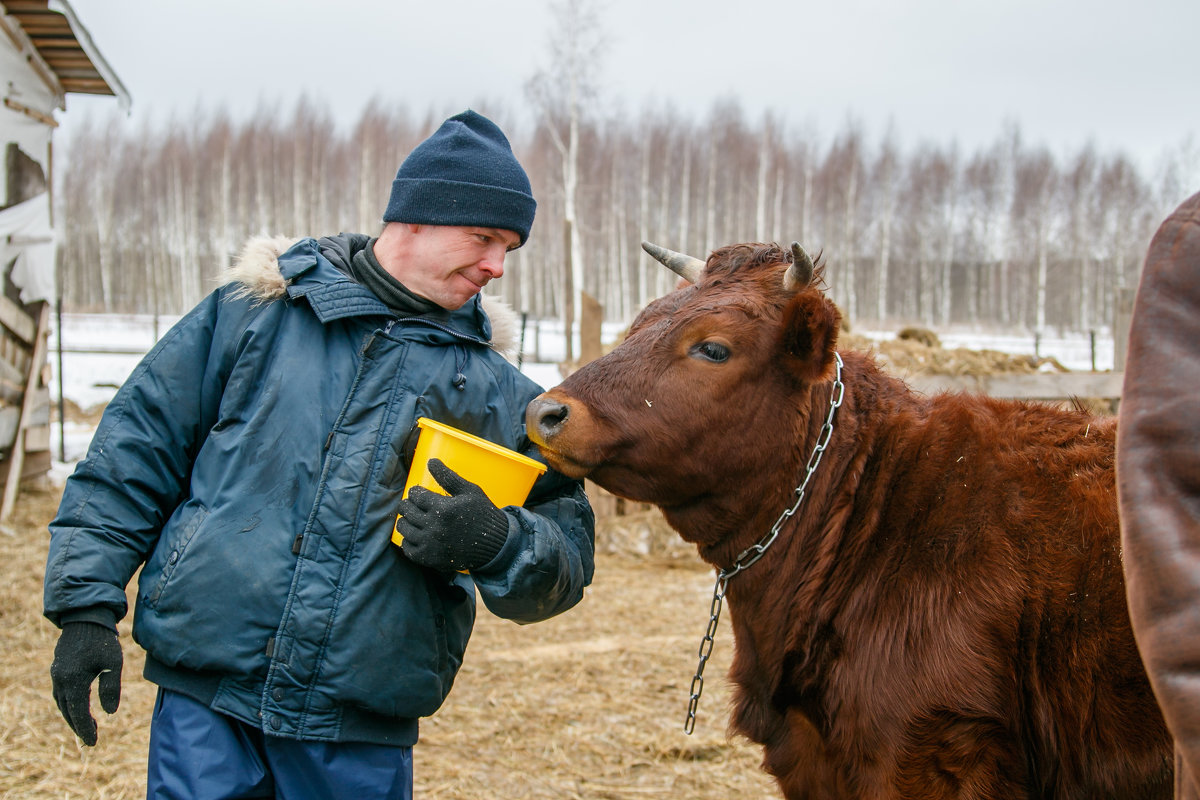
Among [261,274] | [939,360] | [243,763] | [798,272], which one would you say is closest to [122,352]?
[939,360]

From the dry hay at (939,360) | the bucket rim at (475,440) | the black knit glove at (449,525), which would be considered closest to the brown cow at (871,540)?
the bucket rim at (475,440)

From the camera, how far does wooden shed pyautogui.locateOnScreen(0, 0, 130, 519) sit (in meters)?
8.73

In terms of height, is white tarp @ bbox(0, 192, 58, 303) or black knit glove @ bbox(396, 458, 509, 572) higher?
white tarp @ bbox(0, 192, 58, 303)

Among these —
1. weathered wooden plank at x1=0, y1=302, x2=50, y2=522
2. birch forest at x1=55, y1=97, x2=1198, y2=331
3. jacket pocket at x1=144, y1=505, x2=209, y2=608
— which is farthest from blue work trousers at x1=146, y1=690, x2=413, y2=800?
birch forest at x1=55, y1=97, x2=1198, y2=331

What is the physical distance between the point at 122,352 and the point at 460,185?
71.9 ft

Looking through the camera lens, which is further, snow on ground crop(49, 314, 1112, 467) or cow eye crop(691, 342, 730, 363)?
snow on ground crop(49, 314, 1112, 467)

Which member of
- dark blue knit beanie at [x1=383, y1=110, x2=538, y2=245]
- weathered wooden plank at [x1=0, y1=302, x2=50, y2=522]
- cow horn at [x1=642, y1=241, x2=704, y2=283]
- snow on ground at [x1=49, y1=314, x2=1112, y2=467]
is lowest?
snow on ground at [x1=49, y1=314, x2=1112, y2=467]

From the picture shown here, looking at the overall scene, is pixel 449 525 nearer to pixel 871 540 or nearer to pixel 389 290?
pixel 389 290

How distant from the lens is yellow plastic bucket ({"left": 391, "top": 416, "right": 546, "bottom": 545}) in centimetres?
217

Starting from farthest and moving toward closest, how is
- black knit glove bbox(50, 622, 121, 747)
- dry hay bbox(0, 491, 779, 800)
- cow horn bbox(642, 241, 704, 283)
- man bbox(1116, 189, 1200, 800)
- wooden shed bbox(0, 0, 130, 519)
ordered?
wooden shed bbox(0, 0, 130, 519), dry hay bbox(0, 491, 779, 800), cow horn bbox(642, 241, 704, 283), black knit glove bbox(50, 622, 121, 747), man bbox(1116, 189, 1200, 800)

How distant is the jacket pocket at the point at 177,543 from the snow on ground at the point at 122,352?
35.9 ft

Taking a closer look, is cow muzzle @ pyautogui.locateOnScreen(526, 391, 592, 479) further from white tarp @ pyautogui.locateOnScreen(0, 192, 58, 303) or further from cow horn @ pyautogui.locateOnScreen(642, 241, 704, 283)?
white tarp @ pyautogui.locateOnScreen(0, 192, 58, 303)

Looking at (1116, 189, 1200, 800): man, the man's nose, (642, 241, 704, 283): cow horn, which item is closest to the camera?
(1116, 189, 1200, 800): man

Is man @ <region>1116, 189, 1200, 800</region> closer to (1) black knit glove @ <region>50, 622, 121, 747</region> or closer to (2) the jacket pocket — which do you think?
(2) the jacket pocket
